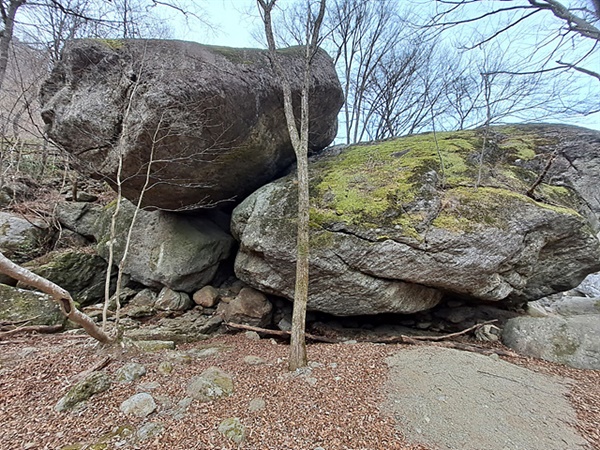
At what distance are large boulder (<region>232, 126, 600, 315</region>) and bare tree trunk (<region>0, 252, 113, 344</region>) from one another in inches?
124

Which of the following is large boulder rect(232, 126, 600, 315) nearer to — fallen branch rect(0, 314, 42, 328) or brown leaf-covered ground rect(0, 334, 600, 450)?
brown leaf-covered ground rect(0, 334, 600, 450)

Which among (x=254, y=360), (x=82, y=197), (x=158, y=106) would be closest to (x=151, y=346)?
(x=254, y=360)

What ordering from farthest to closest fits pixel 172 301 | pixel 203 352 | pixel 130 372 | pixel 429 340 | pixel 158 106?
pixel 172 301 → pixel 429 340 → pixel 203 352 → pixel 158 106 → pixel 130 372

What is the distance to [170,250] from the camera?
24.7ft

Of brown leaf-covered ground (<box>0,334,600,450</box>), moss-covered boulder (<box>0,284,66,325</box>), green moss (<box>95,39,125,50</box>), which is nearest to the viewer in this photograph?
brown leaf-covered ground (<box>0,334,600,450</box>)

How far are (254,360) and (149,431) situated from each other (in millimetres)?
2186

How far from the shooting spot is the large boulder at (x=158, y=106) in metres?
5.09

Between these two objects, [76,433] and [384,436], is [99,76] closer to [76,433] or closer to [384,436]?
[76,433]

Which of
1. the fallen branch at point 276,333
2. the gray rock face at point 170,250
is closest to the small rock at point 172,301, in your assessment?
the gray rock face at point 170,250

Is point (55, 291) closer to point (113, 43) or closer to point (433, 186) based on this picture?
point (113, 43)

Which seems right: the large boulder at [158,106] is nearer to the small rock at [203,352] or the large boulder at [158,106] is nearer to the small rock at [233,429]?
the small rock at [203,352]

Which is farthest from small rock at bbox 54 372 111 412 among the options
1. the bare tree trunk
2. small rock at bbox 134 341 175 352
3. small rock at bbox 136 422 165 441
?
small rock at bbox 134 341 175 352

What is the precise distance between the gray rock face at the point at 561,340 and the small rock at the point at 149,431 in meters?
6.48

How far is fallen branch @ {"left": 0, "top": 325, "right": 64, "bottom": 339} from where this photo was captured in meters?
4.95
